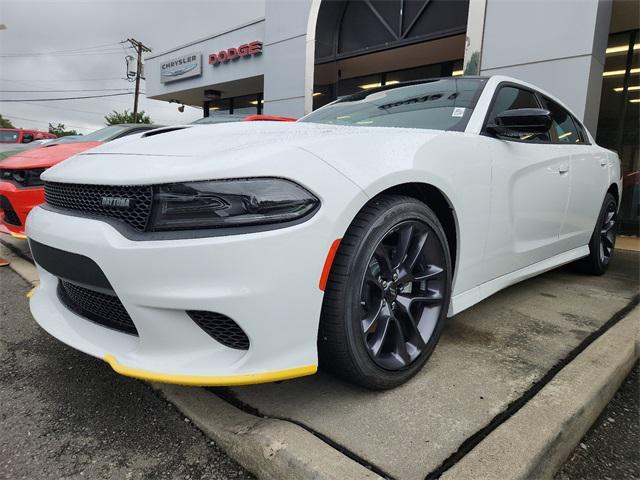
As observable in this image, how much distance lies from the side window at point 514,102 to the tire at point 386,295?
912mm

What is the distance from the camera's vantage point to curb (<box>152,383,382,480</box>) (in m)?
1.28

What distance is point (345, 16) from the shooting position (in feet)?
28.2

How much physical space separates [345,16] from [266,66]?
2068 millimetres

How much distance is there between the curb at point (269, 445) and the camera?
4.19 feet

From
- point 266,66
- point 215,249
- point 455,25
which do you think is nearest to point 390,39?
point 455,25

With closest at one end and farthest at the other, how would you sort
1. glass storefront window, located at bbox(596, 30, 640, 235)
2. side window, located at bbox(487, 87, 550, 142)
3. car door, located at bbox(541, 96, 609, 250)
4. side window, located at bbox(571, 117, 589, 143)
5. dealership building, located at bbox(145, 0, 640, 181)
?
1. side window, located at bbox(487, 87, 550, 142)
2. car door, located at bbox(541, 96, 609, 250)
3. side window, located at bbox(571, 117, 589, 143)
4. dealership building, located at bbox(145, 0, 640, 181)
5. glass storefront window, located at bbox(596, 30, 640, 235)

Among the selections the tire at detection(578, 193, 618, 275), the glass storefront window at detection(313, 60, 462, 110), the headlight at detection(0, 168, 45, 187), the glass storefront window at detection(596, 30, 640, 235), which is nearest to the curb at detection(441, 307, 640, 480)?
the tire at detection(578, 193, 618, 275)

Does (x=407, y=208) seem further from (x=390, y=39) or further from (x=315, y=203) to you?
(x=390, y=39)

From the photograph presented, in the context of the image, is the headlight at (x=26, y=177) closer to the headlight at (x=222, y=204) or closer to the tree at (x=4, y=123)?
the headlight at (x=222, y=204)

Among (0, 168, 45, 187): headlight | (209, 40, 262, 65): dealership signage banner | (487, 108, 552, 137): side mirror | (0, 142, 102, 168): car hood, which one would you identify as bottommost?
(0, 168, 45, 187): headlight

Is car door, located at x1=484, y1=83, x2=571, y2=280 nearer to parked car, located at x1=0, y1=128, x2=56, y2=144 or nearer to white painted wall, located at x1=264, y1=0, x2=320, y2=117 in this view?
white painted wall, located at x1=264, y1=0, x2=320, y2=117

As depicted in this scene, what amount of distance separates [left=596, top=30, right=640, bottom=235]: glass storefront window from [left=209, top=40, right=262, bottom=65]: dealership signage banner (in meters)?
7.57

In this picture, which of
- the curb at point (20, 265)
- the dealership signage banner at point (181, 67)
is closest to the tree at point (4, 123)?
the dealership signage banner at point (181, 67)

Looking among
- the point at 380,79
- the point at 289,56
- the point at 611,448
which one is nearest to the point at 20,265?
the point at 611,448
